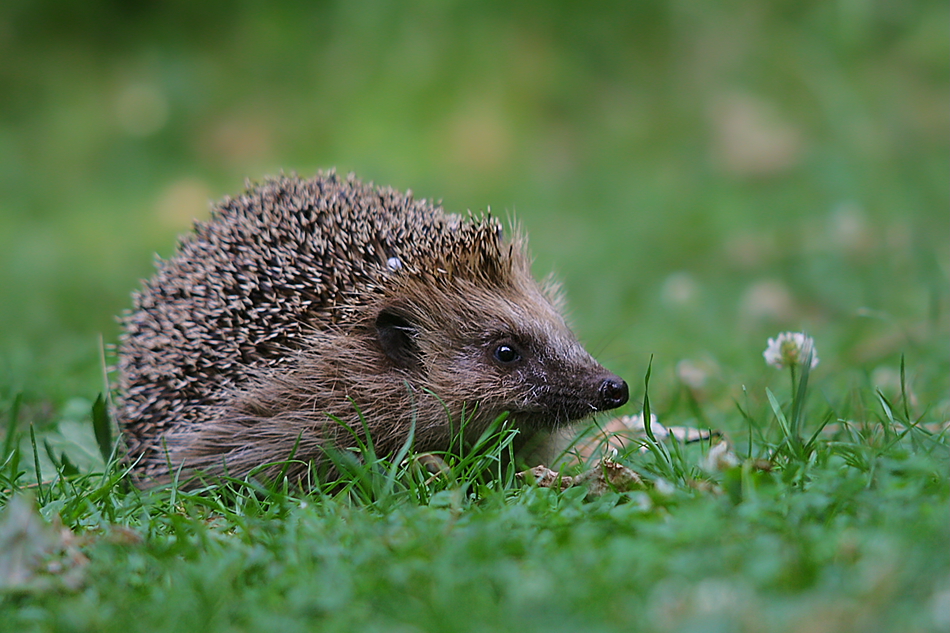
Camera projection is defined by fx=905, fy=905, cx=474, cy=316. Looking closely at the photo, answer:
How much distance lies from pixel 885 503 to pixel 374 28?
11286 millimetres

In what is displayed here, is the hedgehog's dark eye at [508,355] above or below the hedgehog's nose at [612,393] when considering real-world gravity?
above

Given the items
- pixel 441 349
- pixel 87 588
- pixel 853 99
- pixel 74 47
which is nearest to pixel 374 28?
pixel 74 47

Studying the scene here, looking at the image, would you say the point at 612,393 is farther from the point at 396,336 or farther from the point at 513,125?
the point at 513,125

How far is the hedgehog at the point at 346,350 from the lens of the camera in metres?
4.02

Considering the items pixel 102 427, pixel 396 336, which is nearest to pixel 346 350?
pixel 396 336

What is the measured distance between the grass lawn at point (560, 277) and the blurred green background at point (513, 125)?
4 cm

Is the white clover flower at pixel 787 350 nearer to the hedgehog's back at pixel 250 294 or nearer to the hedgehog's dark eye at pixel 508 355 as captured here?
the hedgehog's dark eye at pixel 508 355

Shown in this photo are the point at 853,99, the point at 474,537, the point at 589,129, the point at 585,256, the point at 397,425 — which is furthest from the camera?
the point at 589,129

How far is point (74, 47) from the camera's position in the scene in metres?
12.8

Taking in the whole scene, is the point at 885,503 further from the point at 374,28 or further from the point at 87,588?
the point at 374,28

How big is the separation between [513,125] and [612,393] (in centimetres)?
904

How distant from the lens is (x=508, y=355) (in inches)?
161

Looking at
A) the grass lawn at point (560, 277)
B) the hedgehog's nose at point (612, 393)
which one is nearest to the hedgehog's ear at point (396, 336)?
the grass lawn at point (560, 277)

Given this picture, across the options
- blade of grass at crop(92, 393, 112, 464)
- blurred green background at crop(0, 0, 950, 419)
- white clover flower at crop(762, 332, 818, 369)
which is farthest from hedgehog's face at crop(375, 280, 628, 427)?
blurred green background at crop(0, 0, 950, 419)
